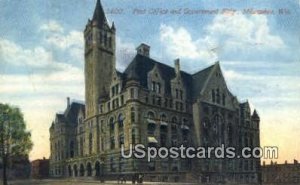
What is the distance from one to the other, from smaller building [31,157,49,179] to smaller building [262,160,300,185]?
2.25 m

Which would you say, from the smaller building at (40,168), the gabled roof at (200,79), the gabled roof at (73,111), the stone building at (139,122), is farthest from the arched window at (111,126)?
the gabled roof at (200,79)

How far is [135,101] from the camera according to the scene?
6.25 meters

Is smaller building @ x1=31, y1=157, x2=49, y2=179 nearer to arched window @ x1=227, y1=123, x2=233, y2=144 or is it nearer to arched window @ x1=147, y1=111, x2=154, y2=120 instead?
arched window @ x1=147, y1=111, x2=154, y2=120

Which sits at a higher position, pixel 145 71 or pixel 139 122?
pixel 145 71

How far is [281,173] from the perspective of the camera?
644 cm

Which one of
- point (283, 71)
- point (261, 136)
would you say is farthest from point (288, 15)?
point (261, 136)

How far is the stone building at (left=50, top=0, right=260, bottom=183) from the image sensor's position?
5984 millimetres

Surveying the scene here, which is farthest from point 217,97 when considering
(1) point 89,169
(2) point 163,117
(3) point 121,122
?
(1) point 89,169

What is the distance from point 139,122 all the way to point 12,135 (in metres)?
1.29

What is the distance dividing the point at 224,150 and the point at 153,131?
766 mm

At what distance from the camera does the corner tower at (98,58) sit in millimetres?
5859

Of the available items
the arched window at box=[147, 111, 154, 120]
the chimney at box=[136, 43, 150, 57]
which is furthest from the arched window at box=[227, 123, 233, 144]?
the chimney at box=[136, 43, 150, 57]

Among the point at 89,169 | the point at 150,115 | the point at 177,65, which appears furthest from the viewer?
the point at 150,115

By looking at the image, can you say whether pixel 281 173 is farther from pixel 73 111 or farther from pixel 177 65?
pixel 73 111
